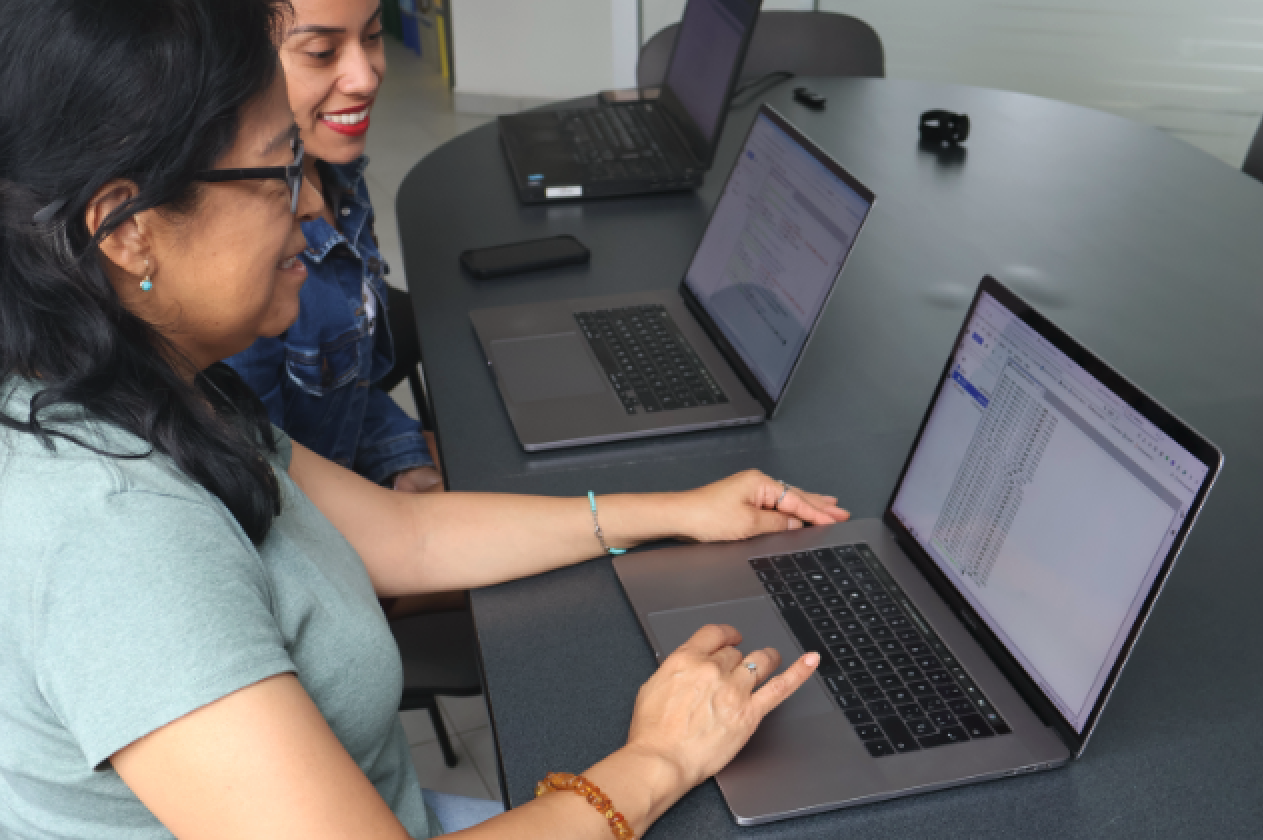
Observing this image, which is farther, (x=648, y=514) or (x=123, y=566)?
(x=648, y=514)

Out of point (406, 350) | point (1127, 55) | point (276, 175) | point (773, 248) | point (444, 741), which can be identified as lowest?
point (444, 741)

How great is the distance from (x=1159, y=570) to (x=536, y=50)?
4.50 meters

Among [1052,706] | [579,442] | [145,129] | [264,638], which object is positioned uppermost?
[145,129]

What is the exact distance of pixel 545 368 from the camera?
1.44 m

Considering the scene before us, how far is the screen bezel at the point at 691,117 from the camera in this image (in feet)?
5.97

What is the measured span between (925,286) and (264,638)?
3.96 ft

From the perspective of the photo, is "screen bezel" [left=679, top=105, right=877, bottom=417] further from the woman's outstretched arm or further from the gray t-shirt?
the gray t-shirt

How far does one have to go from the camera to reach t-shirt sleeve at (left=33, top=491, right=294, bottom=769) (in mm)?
676

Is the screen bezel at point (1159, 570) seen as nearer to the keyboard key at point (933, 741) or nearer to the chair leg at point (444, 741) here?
the keyboard key at point (933, 741)

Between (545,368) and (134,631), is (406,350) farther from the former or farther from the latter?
(134,631)

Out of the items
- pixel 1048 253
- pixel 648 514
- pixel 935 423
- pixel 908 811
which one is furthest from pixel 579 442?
pixel 1048 253

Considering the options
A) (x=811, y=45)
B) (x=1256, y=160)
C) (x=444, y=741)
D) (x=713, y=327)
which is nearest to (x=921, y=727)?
(x=713, y=327)

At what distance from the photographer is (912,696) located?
93 cm

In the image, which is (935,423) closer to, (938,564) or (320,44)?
(938,564)
